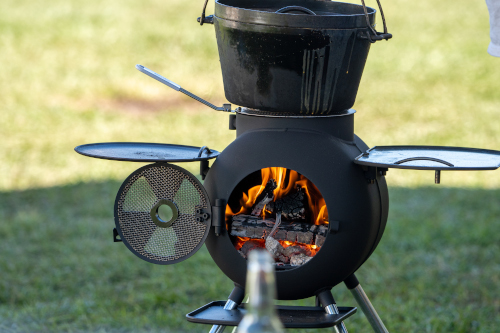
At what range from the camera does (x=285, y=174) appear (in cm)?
223

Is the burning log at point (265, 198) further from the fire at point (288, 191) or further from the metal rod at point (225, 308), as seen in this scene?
the metal rod at point (225, 308)

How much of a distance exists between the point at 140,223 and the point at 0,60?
23.3 ft

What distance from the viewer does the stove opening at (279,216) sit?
7.09 ft

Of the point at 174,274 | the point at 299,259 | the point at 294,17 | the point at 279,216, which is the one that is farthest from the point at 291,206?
the point at 174,274

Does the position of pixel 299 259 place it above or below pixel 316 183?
below

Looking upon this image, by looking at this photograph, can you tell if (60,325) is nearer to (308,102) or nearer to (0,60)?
(308,102)

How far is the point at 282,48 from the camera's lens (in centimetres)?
200

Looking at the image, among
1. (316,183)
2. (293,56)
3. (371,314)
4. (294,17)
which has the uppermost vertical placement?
(294,17)

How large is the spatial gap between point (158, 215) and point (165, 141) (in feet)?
13.8

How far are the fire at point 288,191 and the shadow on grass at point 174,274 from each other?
112 centimetres

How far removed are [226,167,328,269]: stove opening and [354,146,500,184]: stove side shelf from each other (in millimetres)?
257

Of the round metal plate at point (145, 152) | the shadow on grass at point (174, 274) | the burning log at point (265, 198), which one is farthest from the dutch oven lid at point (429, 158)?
the shadow on grass at point (174, 274)

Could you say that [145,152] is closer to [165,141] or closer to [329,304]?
[329,304]

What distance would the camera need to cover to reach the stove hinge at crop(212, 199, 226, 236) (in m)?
2.10
